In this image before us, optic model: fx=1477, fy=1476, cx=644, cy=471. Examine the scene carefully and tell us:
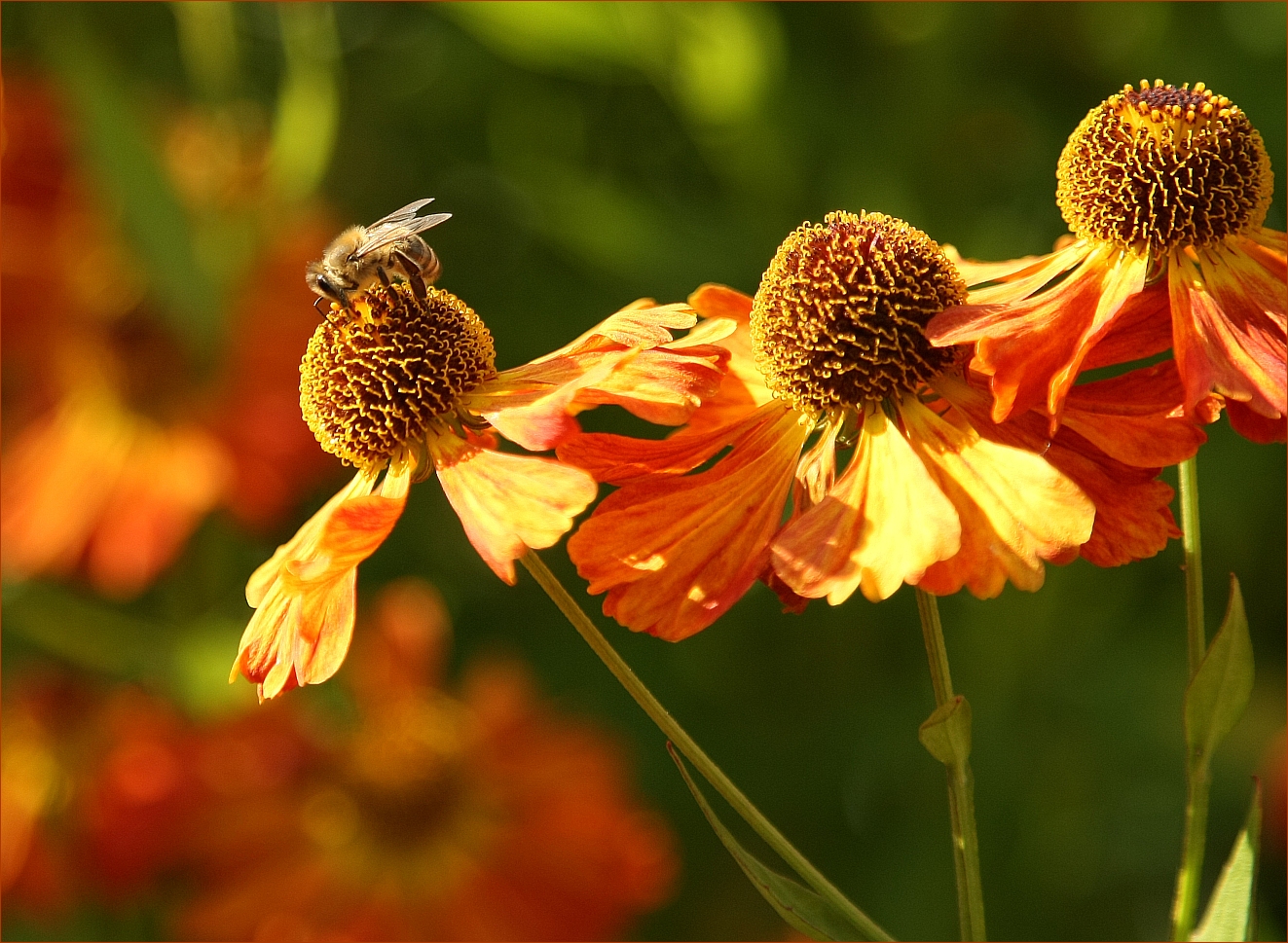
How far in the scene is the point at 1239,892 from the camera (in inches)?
39.0

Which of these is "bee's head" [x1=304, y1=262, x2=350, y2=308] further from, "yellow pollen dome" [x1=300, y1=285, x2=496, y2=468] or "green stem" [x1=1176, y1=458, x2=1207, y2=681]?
"green stem" [x1=1176, y1=458, x2=1207, y2=681]

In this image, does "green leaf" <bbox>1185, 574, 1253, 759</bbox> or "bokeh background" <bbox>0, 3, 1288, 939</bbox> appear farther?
"bokeh background" <bbox>0, 3, 1288, 939</bbox>

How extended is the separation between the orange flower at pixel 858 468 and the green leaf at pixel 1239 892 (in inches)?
7.9

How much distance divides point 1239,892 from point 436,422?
71 centimetres

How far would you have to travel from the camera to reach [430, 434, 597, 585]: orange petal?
101cm

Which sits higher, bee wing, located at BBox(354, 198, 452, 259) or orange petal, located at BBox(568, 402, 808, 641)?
bee wing, located at BBox(354, 198, 452, 259)

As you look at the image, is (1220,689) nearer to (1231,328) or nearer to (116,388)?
(1231,328)

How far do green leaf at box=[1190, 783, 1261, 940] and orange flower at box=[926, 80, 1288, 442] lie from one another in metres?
0.28

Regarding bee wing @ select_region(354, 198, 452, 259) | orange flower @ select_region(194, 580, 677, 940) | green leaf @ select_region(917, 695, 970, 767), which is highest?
bee wing @ select_region(354, 198, 452, 259)

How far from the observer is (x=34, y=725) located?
277 centimetres

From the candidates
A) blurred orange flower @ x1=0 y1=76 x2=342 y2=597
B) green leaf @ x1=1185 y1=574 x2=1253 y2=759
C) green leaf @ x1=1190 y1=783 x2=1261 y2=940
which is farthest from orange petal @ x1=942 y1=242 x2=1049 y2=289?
blurred orange flower @ x1=0 y1=76 x2=342 y2=597

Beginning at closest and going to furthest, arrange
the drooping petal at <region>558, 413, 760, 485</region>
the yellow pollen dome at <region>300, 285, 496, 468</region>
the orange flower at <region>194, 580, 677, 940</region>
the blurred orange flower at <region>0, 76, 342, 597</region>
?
1. the drooping petal at <region>558, 413, 760, 485</region>
2. the yellow pollen dome at <region>300, 285, 496, 468</region>
3. the orange flower at <region>194, 580, 677, 940</region>
4. the blurred orange flower at <region>0, 76, 342, 597</region>

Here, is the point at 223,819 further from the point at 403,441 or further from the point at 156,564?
the point at 403,441

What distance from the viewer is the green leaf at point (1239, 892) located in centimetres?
99
